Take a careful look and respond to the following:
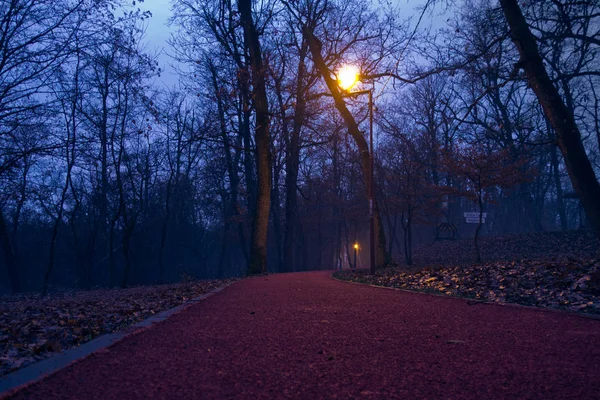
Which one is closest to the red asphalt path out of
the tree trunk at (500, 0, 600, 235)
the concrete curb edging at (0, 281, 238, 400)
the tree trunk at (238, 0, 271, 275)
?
the concrete curb edging at (0, 281, 238, 400)

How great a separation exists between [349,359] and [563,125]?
8.50m

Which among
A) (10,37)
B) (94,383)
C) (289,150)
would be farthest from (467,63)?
(289,150)

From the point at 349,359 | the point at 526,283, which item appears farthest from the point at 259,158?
the point at 349,359

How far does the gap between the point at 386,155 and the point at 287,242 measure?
9.83 metres

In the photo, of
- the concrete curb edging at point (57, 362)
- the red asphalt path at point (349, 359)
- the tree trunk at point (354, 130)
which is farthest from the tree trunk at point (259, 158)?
the concrete curb edging at point (57, 362)

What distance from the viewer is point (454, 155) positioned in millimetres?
22359

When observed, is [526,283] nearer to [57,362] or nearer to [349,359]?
[349,359]

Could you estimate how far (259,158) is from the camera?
64.7 ft

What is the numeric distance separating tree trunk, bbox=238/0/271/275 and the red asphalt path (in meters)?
13.1

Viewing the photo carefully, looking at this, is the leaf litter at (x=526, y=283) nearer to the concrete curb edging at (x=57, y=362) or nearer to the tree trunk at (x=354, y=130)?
the tree trunk at (x=354, y=130)

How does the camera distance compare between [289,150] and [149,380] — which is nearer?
[149,380]

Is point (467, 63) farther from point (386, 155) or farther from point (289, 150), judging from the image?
point (386, 155)

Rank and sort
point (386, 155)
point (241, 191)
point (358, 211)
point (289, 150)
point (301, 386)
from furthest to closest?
point (358, 211), point (386, 155), point (241, 191), point (289, 150), point (301, 386)

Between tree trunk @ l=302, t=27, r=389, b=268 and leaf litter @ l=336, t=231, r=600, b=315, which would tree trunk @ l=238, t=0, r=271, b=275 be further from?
leaf litter @ l=336, t=231, r=600, b=315
